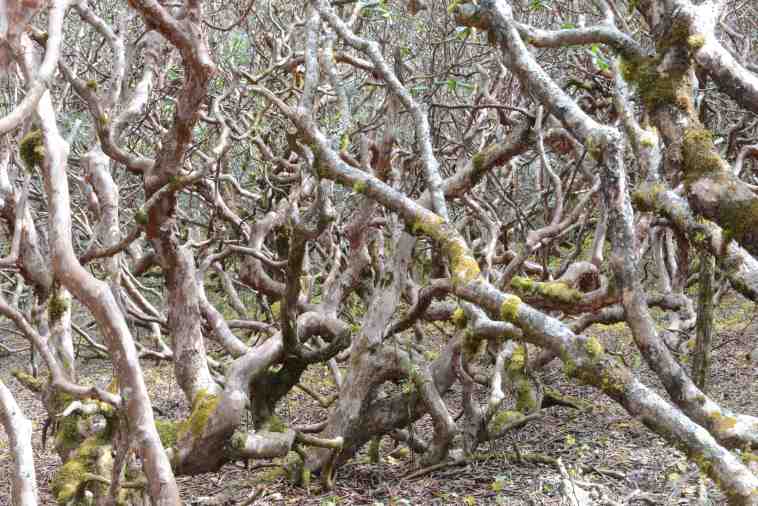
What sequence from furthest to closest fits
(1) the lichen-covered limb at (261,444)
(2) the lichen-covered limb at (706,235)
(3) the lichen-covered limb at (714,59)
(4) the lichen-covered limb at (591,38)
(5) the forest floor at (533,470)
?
1. (5) the forest floor at (533,470)
2. (1) the lichen-covered limb at (261,444)
3. (4) the lichen-covered limb at (591,38)
4. (3) the lichen-covered limb at (714,59)
5. (2) the lichen-covered limb at (706,235)

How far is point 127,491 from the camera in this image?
15.6 ft

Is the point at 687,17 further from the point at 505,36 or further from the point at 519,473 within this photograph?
the point at 519,473

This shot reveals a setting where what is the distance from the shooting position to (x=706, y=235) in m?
3.81

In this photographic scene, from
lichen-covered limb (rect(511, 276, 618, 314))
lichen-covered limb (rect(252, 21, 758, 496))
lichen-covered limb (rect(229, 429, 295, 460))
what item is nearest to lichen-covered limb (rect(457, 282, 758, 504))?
A: lichen-covered limb (rect(252, 21, 758, 496))

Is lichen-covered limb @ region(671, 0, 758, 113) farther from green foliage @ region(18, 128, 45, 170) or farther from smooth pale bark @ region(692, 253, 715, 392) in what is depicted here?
green foliage @ region(18, 128, 45, 170)

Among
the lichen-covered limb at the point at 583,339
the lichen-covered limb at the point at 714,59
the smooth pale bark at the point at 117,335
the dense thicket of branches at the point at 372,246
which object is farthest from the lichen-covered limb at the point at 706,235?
the smooth pale bark at the point at 117,335

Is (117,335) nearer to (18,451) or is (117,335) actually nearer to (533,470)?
(18,451)

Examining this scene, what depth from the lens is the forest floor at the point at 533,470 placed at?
5266 millimetres

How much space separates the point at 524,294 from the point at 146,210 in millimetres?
2247

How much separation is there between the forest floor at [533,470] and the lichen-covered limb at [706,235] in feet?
4.66

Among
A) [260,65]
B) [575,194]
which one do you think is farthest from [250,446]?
[260,65]

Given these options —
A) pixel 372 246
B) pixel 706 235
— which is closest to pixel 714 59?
pixel 706 235

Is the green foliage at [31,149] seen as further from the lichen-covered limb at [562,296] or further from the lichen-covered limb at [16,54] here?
the lichen-covered limb at [562,296]

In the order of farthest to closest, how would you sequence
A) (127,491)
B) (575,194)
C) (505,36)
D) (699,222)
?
Result: (575,194) < (127,491) < (505,36) < (699,222)
